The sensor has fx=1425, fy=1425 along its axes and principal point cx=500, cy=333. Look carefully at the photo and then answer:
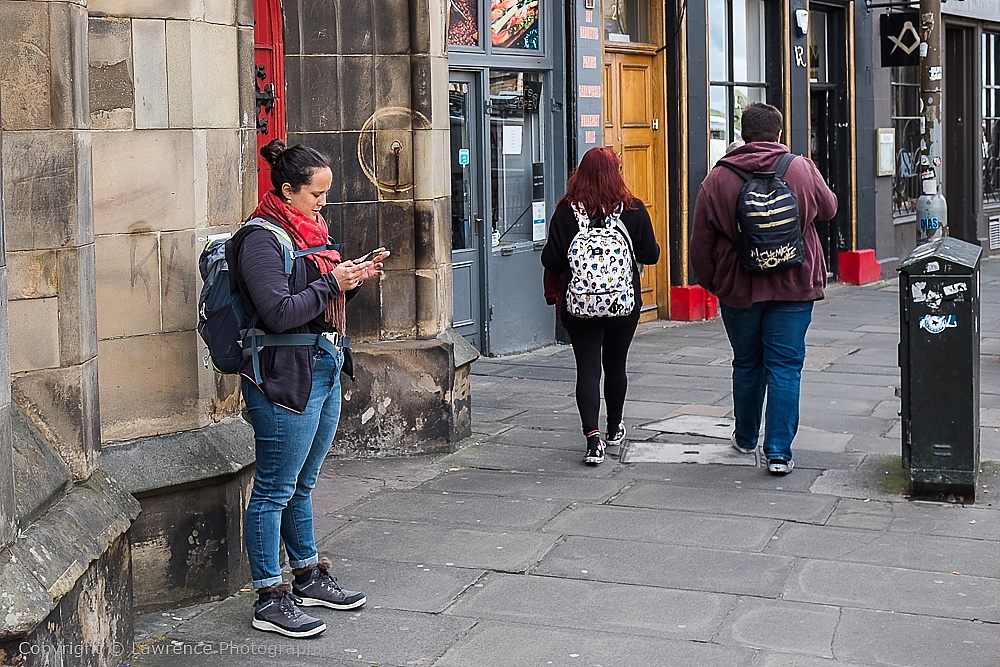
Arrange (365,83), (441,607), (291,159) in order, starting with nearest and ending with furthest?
(291,159)
(441,607)
(365,83)

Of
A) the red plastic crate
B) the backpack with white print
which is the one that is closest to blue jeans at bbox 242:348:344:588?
the backpack with white print

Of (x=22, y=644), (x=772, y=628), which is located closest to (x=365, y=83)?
(x=772, y=628)

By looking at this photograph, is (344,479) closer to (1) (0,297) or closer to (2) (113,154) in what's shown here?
(2) (113,154)

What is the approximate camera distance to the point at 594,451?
24.1ft

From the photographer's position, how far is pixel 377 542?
596cm

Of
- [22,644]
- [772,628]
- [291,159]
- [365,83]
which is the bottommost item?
[772,628]

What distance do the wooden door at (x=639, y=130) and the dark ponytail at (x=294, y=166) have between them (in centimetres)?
809

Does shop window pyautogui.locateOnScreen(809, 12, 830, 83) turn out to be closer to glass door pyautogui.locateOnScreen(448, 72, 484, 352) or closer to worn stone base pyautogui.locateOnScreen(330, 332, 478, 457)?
glass door pyautogui.locateOnScreen(448, 72, 484, 352)

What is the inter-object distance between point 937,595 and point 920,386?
157 cm

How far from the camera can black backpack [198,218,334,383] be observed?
4.63m

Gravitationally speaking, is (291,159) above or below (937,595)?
above

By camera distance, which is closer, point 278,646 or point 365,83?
point 278,646

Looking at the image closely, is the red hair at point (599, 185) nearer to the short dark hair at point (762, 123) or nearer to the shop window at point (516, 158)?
the short dark hair at point (762, 123)

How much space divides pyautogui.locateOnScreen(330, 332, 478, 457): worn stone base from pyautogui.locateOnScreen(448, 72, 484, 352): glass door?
299cm
